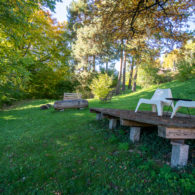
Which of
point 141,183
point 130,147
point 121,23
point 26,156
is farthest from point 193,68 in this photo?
point 26,156

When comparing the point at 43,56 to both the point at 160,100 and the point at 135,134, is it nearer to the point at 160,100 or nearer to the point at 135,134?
the point at 160,100

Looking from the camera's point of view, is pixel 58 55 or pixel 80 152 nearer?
pixel 80 152

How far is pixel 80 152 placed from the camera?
9.91 feet

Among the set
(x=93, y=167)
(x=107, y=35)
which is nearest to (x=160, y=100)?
(x=93, y=167)

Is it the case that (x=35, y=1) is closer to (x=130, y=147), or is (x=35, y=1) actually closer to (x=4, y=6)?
(x=4, y=6)

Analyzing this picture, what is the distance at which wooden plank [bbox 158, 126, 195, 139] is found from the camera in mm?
2016

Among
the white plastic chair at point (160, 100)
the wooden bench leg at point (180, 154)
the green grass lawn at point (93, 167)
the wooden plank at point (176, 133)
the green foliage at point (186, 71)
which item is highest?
the green foliage at point (186, 71)

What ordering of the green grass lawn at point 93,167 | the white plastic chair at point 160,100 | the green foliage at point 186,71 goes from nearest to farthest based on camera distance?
the green grass lawn at point 93,167, the white plastic chair at point 160,100, the green foliage at point 186,71

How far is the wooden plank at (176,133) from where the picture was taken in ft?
6.61

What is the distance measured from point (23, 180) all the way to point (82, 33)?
16.6 m

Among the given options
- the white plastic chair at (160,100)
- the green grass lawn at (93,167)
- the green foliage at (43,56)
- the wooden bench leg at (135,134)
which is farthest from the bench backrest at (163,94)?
the green foliage at (43,56)

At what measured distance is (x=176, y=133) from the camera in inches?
81.0

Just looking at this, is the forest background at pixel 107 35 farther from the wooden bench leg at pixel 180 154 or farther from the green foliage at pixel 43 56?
the wooden bench leg at pixel 180 154

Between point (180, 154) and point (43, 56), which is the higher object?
point (43, 56)
